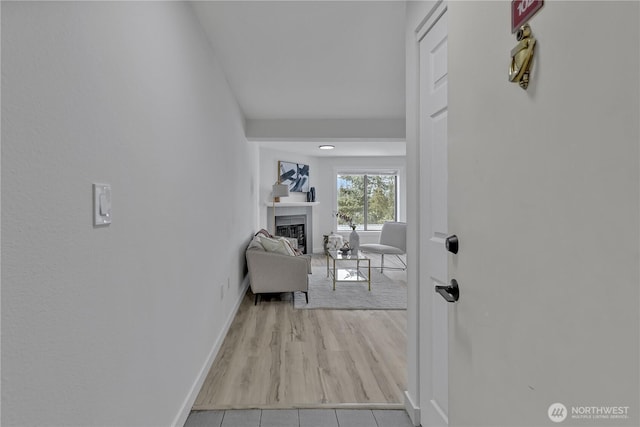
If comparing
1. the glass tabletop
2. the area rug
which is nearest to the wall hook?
the area rug

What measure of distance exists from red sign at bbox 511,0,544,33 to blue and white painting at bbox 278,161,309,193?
6.44 meters

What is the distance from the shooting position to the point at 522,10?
731 millimetres

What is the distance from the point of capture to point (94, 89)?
0.95 meters

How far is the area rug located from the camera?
395cm

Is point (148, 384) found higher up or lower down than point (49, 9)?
lower down

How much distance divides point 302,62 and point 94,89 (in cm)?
206

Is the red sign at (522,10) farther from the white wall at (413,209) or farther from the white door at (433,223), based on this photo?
the white wall at (413,209)

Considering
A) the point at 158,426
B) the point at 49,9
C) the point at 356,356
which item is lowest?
the point at 356,356

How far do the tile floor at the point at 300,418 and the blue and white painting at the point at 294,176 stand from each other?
18.1 ft

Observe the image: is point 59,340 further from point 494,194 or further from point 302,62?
point 302,62

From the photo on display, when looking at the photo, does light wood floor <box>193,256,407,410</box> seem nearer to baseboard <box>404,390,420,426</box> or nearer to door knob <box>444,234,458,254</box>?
baseboard <box>404,390,420,426</box>

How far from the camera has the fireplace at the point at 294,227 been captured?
7.14 meters

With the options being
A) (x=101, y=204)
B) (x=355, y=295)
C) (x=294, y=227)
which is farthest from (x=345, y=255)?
(x=101, y=204)

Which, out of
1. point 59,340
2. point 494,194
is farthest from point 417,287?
point 59,340
